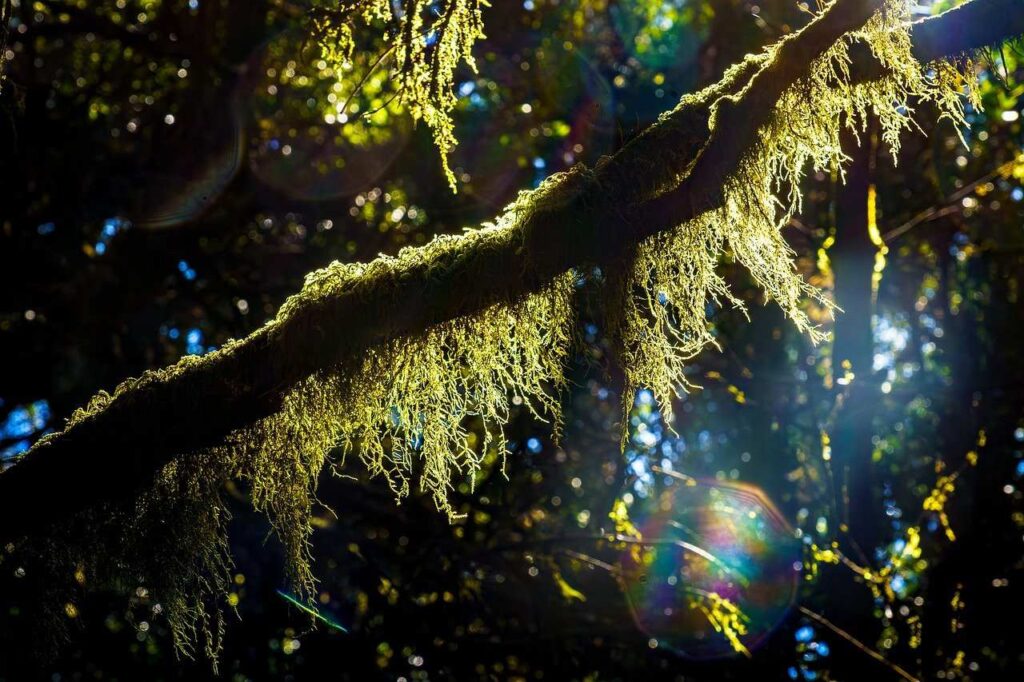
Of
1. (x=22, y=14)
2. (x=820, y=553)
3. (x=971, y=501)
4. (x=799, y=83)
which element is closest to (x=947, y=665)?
(x=820, y=553)

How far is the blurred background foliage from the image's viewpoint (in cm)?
559

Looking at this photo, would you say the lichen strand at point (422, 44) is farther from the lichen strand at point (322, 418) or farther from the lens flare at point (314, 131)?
the lens flare at point (314, 131)

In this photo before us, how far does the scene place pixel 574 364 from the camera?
5.11m

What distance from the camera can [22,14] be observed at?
6684 mm

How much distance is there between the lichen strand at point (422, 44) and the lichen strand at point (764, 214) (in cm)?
81

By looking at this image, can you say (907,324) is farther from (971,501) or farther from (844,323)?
(844,323)

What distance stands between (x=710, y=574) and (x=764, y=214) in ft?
16.3

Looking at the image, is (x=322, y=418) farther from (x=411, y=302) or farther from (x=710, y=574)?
(x=710, y=574)

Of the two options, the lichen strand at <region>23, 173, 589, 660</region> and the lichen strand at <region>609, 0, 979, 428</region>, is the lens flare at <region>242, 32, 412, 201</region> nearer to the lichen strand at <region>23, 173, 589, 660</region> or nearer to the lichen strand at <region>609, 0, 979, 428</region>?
the lichen strand at <region>23, 173, 589, 660</region>

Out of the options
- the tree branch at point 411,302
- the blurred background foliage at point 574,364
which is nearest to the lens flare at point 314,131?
the blurred background foliage at point 574,364

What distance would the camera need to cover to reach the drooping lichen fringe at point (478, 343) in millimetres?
2268

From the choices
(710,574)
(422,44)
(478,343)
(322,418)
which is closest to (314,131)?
(422,44)

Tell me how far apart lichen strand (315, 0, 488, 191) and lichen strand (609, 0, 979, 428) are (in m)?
0.81

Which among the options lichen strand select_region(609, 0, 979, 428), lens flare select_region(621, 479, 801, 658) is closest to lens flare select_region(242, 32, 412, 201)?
lens flare select_region(621, 479, 801, 658)
